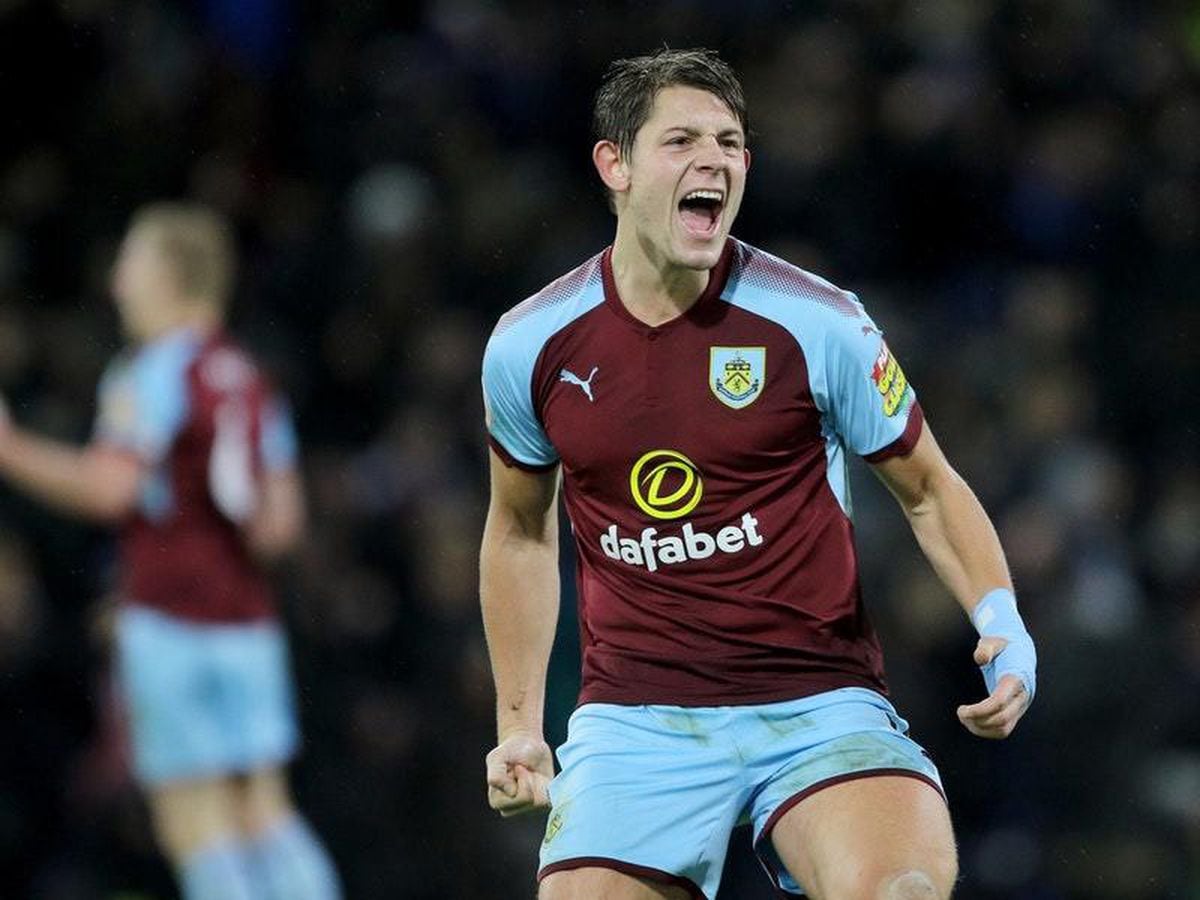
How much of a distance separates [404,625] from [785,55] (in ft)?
12.0

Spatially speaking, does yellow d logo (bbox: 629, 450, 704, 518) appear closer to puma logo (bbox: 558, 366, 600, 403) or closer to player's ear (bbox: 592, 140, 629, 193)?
puma logo (bbox: 558, 366, 600, 403)

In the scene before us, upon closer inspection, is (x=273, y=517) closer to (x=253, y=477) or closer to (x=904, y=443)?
(x=253, y=477)

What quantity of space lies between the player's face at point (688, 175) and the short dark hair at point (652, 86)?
2 centimetres

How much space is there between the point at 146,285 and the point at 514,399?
321cm

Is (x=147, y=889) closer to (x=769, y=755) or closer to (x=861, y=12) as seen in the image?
(x=769, y=755)

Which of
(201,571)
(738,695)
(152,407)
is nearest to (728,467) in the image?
(738,695)

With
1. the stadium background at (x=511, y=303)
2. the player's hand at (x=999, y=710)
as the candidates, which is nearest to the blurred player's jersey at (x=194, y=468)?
the stadium background at (x=511, y=303)

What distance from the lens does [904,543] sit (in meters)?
8.71

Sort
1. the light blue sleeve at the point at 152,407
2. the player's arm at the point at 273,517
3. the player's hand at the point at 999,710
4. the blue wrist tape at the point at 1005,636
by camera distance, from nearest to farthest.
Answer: the player's hand at the point at 999,710
the blue wrist tape at the point at 1005,636
the light blue sleeve at the point at 152,407
the player's arm at the point at 273,517

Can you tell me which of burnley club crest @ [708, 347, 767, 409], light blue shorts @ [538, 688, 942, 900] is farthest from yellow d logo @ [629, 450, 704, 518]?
light blue shorts @ [538, 688, 942, 900]

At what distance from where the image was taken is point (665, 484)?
438 centimetres

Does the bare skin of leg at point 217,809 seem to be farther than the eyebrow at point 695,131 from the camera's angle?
Yes

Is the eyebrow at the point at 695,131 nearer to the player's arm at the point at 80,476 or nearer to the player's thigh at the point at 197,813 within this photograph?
the player's arm at the point at 80,476

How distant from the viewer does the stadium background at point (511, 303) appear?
26.8 ft
